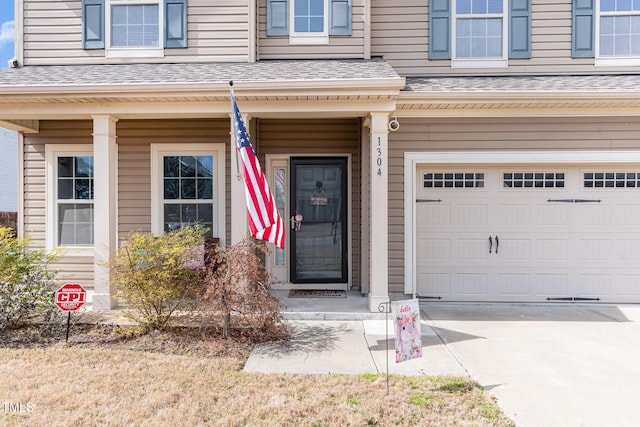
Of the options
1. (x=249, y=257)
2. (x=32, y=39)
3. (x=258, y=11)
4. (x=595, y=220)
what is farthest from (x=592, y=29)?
(x=32, y=39)

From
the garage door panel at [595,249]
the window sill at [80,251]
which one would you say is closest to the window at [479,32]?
the garage door panel at [595,249]

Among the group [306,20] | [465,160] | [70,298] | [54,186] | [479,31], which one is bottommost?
[70,298]

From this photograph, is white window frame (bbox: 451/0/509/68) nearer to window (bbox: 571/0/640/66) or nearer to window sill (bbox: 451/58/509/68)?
window sill (bbox: 451/58/509/68)

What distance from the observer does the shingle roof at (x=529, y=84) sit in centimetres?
542

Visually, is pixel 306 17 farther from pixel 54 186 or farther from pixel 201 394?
pixel 201 394

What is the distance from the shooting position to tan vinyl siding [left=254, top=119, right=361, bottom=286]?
21.1 ft

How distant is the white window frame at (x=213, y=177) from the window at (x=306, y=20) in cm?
215

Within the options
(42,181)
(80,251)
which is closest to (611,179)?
(80,251)

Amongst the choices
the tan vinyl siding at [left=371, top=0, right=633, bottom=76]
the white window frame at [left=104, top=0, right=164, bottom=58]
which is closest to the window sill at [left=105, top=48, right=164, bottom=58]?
the white window frame at [left=104, top=0, right=164, bottom=58]

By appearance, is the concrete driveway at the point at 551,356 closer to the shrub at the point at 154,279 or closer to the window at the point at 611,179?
the window at the point at 611,179

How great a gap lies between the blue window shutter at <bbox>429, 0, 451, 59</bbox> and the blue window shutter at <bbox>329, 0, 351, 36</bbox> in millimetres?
1318

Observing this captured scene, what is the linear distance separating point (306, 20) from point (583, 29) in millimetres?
4388

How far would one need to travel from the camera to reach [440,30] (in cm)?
626

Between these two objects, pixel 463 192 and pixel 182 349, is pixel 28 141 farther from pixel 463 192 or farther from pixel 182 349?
pixel 463 192
